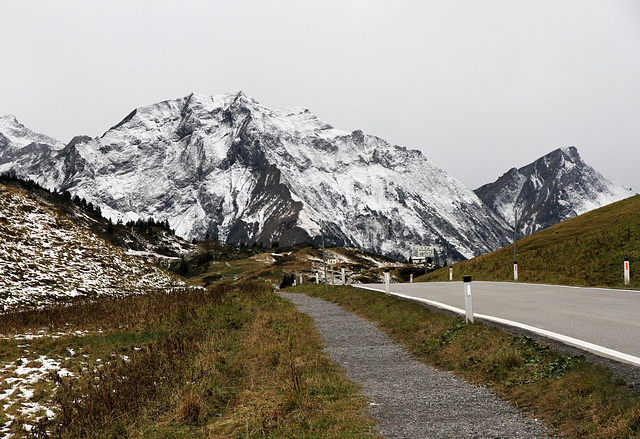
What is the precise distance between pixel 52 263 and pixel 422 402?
1210 inches

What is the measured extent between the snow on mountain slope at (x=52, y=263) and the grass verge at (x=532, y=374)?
2189 cm

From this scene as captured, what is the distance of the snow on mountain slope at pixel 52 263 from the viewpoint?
27.2 metres

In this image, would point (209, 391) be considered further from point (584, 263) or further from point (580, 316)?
point (584, 263)

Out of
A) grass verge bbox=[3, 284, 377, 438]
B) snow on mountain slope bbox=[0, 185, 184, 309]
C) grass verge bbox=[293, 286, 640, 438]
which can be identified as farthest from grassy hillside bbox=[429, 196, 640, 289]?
snow on mountain slope bbox=[0, 185, 184, 309]

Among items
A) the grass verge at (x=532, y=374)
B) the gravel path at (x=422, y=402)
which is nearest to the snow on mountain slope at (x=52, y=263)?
the gravel path at (x=422, y=402)

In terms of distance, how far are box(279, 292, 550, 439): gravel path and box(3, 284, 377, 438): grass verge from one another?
1.30 feet

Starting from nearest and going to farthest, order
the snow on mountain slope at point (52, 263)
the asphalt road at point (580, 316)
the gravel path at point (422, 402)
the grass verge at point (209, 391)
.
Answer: the gravel path at point (422, 402), the grass verge at point (209, 391), the asphalt road at point (580, 316), the snow on mountain slope at point (52, 263)

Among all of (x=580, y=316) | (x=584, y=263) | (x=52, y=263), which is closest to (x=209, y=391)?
(x=580, y=316)

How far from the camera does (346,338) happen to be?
14.3 metres

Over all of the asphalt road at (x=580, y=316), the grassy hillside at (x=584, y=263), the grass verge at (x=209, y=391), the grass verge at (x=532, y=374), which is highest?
the grassy hillside at (x=584, y=263)

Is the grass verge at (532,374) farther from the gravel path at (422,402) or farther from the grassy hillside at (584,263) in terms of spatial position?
the grassy hillside at (584,263)

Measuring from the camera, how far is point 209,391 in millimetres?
8461

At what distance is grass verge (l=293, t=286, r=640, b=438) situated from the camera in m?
5.52

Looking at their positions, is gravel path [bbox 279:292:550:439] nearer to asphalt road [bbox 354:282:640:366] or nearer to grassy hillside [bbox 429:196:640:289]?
asphalt road [bbox 354:282:640:366]
